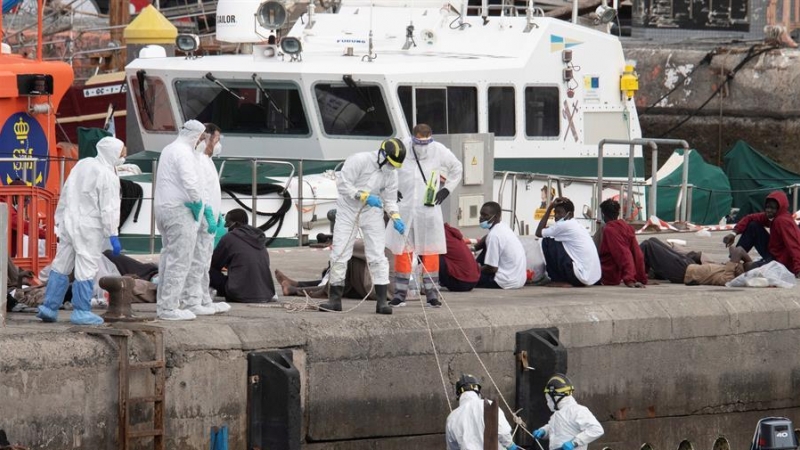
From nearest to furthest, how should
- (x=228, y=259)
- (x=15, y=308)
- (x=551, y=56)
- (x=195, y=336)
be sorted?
(x=195, y=336) → (x=15, y=308) → (x=228, y=259) → (x=551, y=56)

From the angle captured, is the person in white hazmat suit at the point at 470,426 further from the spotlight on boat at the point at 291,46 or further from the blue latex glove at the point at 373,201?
the spotlight on boat at the point at 291,46

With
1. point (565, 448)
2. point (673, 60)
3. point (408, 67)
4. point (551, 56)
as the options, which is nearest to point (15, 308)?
point (565, 448)

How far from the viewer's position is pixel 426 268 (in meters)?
12.4

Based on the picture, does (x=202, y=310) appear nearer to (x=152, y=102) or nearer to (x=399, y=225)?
(x=399, y=225)

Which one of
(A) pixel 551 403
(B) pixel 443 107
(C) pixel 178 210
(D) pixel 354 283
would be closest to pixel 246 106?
(B) pixel 443 107

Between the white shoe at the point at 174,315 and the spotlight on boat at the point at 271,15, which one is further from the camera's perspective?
the spotlight on boat at the point at 271,15

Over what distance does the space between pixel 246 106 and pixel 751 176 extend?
28.4ft

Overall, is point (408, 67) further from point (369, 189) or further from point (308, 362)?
point (308, 362)

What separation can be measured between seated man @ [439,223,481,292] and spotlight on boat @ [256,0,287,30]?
210 inches

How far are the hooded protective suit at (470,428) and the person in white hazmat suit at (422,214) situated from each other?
66.8 inches

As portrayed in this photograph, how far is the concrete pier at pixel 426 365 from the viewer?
31.5 ft

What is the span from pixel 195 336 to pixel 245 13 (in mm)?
9448

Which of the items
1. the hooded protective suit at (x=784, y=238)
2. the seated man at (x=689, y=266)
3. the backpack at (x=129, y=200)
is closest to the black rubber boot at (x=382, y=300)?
the seated man at (x=689, y=266)

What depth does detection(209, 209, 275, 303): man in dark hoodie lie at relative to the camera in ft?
40.0
